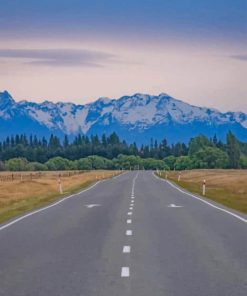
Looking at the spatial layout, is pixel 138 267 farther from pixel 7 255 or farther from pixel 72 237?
pixel 72 237

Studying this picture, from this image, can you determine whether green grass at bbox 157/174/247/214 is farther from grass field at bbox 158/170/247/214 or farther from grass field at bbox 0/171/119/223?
grass field at bbox 0/171/119/223

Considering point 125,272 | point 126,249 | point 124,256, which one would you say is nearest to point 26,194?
point 126,249

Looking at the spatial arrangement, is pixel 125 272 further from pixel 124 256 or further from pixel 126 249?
pixel 126 249

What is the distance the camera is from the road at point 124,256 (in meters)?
11.6

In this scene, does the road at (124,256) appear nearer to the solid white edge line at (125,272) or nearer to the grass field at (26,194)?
the solid white edge line at (125,272)

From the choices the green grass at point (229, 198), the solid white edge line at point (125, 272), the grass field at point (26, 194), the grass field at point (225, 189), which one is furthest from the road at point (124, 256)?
the grass field at point (225, 189)

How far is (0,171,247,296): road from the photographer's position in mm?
11633

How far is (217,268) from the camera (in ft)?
44.6

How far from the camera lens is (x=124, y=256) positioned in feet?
50.5

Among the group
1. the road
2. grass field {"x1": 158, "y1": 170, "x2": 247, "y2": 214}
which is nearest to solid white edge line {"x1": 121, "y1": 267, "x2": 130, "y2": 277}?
the road

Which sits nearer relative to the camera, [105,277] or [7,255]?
[105,277]

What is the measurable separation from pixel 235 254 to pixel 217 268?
6.84ft

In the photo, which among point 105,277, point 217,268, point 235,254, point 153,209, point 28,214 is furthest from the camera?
point 153,209

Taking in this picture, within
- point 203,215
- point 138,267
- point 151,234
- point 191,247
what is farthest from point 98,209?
point 138,267
